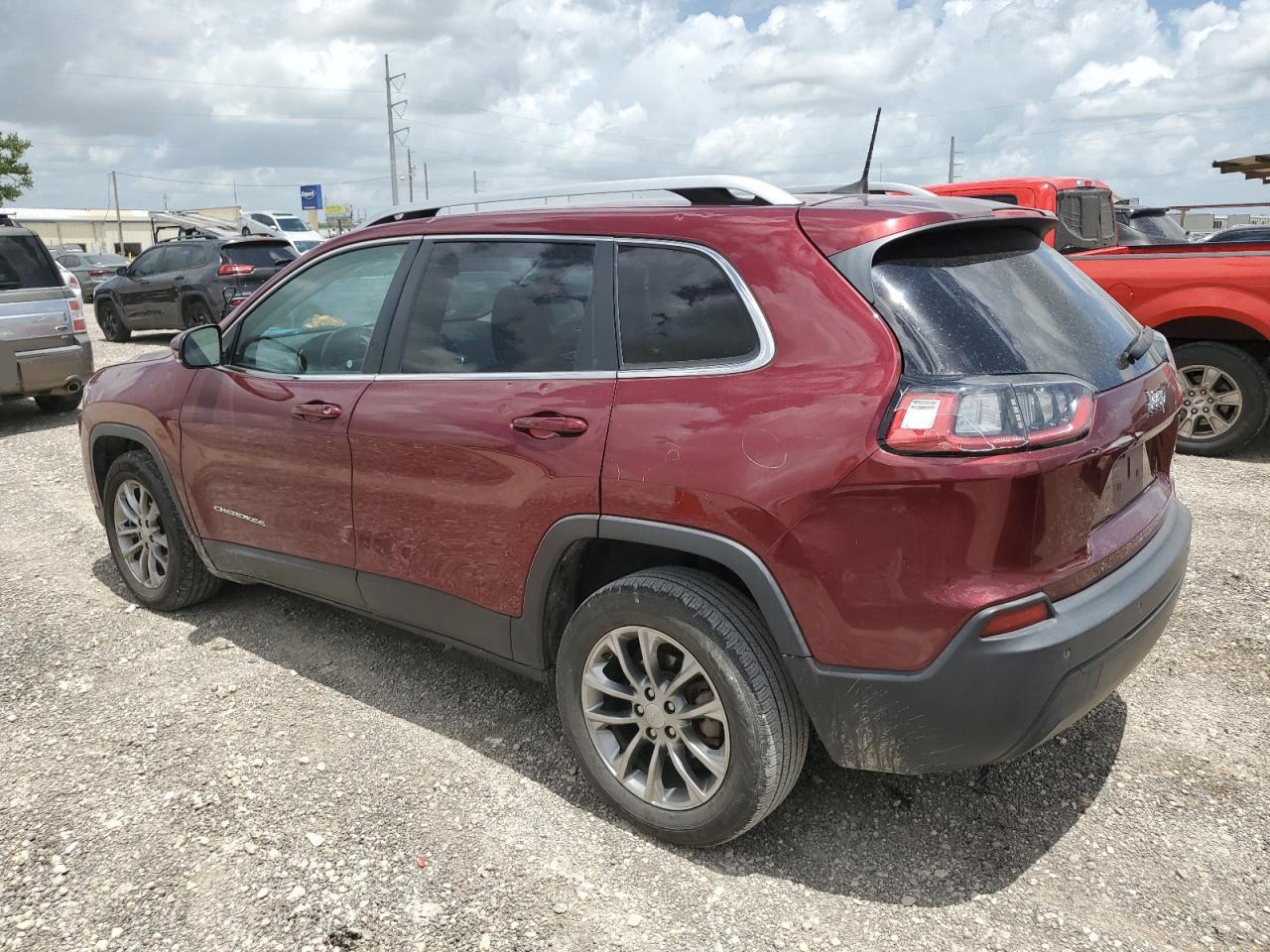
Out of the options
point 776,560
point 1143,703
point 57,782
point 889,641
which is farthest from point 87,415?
point 1143,703

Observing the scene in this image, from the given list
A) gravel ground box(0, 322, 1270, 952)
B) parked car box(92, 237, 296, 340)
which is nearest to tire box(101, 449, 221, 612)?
gravel ground box(0, 322, 1270, 952)

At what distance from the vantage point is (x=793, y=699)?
2504 millimetres

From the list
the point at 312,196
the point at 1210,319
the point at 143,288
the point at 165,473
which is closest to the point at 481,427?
the point at 165,473

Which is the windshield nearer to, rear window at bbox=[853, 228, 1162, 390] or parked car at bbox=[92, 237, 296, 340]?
rear window at bbox=[853, 228, 1162, 390]

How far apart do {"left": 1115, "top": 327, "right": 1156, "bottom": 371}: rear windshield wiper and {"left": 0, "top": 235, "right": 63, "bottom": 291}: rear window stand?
8893 millimetres

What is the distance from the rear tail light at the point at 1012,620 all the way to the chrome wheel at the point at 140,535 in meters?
3.67

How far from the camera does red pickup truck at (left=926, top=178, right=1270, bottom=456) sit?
6496 mm

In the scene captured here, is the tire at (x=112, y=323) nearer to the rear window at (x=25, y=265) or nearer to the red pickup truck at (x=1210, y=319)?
the rear window at (x=25, y=265)

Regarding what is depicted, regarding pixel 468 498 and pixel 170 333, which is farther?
pixel 170 333

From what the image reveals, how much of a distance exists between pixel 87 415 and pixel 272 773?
7.82ft

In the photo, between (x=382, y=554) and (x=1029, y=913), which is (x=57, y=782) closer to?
(x=382, y=554)

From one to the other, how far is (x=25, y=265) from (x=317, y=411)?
683cm

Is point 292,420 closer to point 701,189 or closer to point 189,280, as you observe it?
point 701,189

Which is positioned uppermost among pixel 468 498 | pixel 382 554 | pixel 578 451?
pixel 578 451
